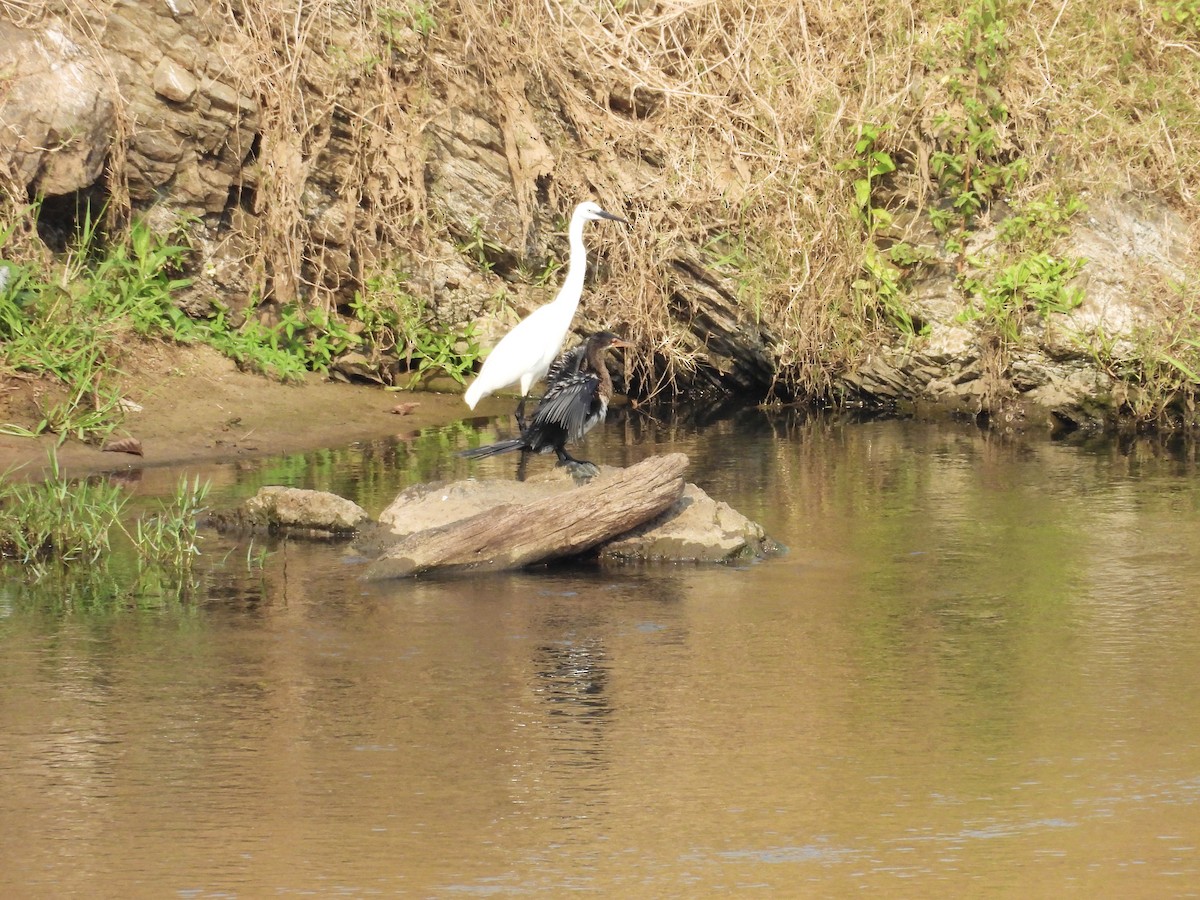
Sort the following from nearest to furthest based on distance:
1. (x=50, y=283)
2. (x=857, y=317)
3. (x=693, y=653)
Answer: (x=693, y=653), (x=50, y=283), (x=857, y=317)

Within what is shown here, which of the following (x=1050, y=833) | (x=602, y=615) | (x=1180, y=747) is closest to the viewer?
(x=1050, y=833)

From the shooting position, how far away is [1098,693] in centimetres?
529

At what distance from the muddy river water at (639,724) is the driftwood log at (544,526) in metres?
0.13

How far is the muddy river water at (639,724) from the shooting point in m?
3.98

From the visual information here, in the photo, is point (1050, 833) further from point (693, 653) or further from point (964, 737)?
point (693, 653)

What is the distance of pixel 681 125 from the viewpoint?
41.7ft

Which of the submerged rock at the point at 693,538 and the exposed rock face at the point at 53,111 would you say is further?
the exposed rock face at the point at 53,111

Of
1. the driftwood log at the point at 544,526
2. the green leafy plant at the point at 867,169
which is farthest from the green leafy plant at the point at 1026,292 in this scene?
the driftwood log at the point at 544,526

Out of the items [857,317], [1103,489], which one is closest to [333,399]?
[857,317]

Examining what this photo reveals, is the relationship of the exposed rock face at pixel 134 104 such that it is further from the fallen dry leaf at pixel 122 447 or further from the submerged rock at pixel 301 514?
the submerged rock at pixel 301 514

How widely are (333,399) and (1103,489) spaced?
5264 millimetres

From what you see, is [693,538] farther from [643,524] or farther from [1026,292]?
[1026,292]

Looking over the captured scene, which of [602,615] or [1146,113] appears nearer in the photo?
[602,615]

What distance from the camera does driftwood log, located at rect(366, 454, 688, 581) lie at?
7.07 m
